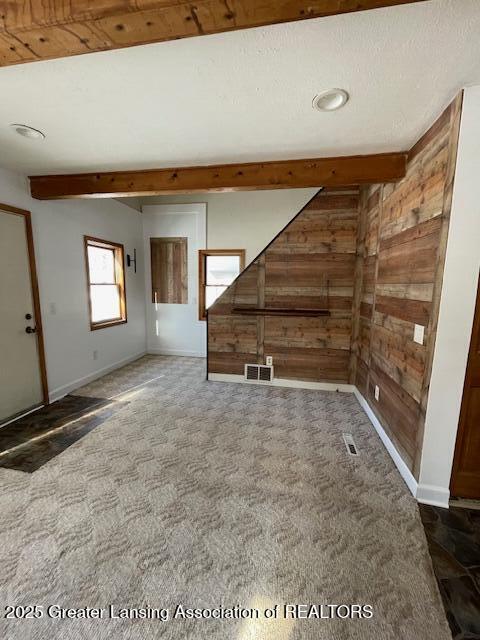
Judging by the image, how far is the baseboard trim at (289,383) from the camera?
11.5 feet

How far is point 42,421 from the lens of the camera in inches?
106

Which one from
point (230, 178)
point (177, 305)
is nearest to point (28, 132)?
point (230, 178)

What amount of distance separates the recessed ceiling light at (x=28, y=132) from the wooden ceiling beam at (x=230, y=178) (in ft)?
2.29

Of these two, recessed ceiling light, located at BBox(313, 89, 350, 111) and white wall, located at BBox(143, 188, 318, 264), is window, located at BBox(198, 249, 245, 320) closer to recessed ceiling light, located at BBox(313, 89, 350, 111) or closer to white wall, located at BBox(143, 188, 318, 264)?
white wall, located at BBox(143, 188, 318, 264)

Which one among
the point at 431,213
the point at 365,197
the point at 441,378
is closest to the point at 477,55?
the point at 431,213

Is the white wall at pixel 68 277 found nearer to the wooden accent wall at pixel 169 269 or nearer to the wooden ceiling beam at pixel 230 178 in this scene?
the wooden ceiling beam at pixel 230 178

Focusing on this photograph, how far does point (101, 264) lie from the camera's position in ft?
13.6

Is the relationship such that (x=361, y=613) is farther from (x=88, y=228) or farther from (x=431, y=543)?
(x=88, y=228)

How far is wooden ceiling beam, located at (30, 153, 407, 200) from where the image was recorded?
7.27 feet

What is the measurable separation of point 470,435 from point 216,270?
3.99m

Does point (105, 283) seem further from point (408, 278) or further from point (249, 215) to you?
point (408, 278)

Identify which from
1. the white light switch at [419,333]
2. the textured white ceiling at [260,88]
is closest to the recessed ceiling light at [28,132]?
the textured white ceiling at [260,88]

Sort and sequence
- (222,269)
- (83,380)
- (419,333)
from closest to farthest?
(419,333)
(83,380)
(222,269)

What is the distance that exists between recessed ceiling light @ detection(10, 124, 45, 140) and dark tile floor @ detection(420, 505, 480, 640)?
3.70 metres
